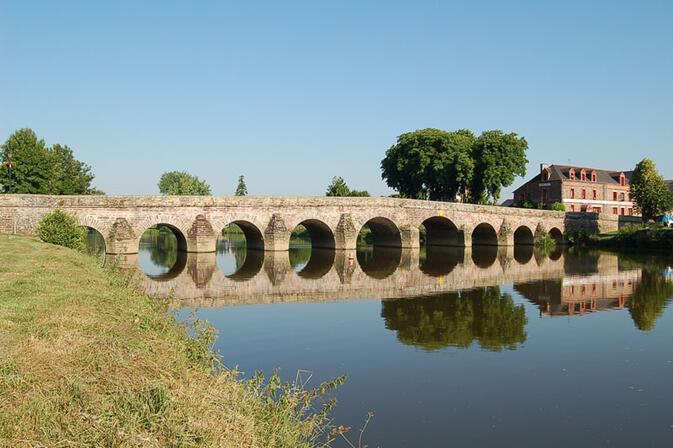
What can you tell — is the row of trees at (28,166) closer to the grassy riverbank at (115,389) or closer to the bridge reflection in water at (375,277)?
the bridge reflection in water at (375,277)

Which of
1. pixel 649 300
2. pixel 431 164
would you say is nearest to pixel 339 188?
pixel 431 164

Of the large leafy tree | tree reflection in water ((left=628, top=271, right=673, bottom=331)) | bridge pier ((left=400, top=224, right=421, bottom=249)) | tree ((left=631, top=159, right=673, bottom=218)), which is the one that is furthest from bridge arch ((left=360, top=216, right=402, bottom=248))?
tree ((left=631, top=159, right=673, bottom=218))

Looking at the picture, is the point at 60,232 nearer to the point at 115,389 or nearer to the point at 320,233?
the point at 320,233

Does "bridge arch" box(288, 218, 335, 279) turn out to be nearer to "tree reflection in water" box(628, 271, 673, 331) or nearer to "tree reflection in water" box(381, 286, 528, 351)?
"tree reflection in water" box(381, 286, 528, 351)

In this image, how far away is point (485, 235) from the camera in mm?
47594

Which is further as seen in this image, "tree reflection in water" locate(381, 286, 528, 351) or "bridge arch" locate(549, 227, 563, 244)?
"bridge arch" locate(549, 227, 563, 244)

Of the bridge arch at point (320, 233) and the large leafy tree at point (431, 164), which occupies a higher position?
the large leafy tree at point (431, 164)

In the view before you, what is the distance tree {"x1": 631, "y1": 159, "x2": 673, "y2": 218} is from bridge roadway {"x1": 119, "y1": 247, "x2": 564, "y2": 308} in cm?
1849

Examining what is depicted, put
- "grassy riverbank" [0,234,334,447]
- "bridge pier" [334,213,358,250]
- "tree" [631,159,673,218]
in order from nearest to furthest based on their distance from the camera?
"grassy riverbank" [0,234,334,447], "bridge pier" [334,213,358,250], "tree" [631,159,673,218]

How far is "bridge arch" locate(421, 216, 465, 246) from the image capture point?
4279cm

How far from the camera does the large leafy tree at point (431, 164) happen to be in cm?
5088

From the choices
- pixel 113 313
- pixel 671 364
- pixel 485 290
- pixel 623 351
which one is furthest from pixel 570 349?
pixel 113 313

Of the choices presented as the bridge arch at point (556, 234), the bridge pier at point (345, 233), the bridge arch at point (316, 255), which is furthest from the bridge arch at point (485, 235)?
the bridge arch at point (316, 255)

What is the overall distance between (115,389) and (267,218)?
29268 mm
